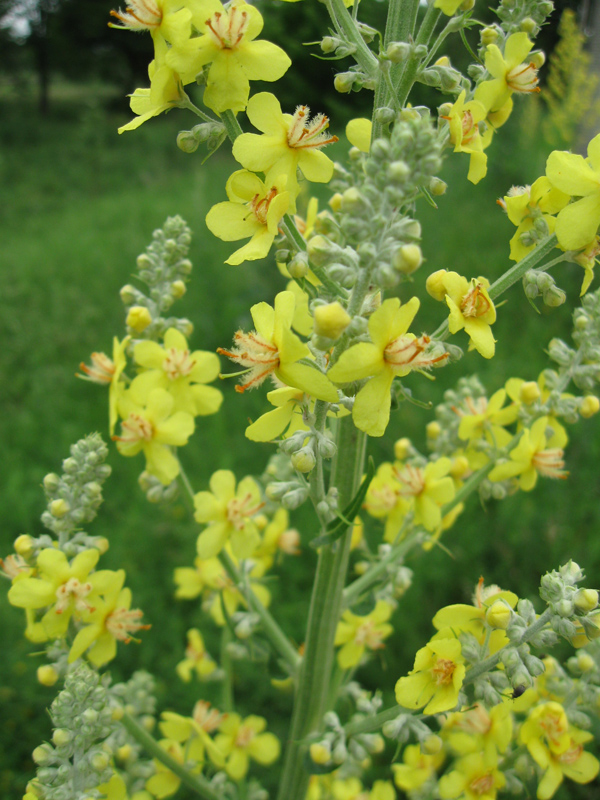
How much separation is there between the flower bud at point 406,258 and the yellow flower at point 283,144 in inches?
14.8

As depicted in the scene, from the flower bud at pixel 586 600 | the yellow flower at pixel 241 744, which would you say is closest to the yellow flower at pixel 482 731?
the flower bud at pixel 586 600

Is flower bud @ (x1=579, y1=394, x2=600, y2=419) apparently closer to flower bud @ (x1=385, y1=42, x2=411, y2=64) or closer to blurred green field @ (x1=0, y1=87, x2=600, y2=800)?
blurred green field @ (x1=0, y1=87, x2=600, y2=800)

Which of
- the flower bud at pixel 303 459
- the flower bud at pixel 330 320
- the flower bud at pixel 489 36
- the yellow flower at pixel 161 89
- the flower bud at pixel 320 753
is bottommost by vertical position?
the flower bud at pixel 320 753

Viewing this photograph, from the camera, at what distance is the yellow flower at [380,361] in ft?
3.92

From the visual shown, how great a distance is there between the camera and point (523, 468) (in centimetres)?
204

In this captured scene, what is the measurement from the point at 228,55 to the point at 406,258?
61 cm

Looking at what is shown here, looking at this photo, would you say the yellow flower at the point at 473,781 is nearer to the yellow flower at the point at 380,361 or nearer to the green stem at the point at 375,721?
the green stem at the point at 375,721

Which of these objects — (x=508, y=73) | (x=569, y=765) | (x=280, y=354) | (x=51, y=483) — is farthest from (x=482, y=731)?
(x=508, y=73)

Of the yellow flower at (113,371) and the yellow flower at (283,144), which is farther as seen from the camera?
the yellow flower at (113,371)

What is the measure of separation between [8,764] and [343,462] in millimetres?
2471

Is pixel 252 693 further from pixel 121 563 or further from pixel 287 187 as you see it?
pixel 287 187

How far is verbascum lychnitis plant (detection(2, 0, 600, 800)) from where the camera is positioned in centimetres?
129

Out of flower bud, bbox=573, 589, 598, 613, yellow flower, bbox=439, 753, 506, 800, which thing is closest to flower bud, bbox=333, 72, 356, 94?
flower bud, bbox=573, 589, 598, 613

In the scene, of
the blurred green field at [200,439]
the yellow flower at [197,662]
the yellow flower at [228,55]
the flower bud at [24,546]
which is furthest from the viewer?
the blurred green field at [200,439]
